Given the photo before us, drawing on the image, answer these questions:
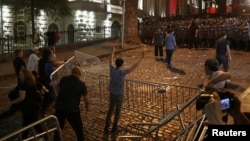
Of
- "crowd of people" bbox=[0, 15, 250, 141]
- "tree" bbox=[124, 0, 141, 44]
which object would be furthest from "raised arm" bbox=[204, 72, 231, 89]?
"tree" bbox=[124, 0, 141, 44]

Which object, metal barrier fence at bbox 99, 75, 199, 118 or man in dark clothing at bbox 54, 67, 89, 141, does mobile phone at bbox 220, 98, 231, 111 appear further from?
metal barrier fence at bbox 99, 75, 199, 118

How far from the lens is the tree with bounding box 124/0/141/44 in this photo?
26.2 m

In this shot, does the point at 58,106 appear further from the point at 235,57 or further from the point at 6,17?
the point at 6,17

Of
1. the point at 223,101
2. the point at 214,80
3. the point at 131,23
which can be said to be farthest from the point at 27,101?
the point at 131,23

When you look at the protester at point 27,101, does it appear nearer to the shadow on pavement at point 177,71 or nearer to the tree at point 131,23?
the shadow on pavement at point 177,71

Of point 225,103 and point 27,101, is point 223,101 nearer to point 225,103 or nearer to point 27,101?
point 225,103

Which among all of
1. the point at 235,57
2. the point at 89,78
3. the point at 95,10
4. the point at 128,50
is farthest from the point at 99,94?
the point at 95,10

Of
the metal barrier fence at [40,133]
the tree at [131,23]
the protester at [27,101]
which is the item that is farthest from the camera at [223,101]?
the tree at [131,23]

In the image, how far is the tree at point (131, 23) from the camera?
26250 mm

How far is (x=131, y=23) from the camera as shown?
2630 centimetres

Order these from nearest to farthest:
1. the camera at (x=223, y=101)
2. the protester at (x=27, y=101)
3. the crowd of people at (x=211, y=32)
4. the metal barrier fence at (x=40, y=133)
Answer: the camera at (x=223, y=101)
the metal barrier fence at (x=40, y=133)
the protester at (x=27, y=101)
the crowd of people at (x=211, y=32)

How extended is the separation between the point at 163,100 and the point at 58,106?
299cm

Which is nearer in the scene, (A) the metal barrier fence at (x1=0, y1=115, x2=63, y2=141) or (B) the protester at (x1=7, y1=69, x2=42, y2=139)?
(A) the metal barrier fence at (x1=0, y1=115, x2=63, y2=141)

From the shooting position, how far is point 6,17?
30188 millimetres
